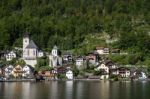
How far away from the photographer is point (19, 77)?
3300 inches

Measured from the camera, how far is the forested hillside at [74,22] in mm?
99688

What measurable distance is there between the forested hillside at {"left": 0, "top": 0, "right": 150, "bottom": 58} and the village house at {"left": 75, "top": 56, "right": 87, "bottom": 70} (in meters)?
9.25

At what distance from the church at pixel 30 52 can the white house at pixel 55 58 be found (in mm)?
2561

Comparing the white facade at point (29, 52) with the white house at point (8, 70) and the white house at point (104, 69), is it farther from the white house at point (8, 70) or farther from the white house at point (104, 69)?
the white house at point (104, 69)

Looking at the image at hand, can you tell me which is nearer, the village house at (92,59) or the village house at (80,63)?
the village house at (80,63)

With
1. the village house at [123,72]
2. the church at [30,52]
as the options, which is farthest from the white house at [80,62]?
the church at [30,52]

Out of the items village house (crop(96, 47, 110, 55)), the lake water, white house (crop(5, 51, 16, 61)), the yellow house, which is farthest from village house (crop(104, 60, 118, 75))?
the lake water

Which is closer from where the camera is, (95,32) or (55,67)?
(55,67)

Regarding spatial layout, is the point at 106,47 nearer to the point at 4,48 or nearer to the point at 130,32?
the point at 130,32

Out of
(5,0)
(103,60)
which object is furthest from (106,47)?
(5,0)

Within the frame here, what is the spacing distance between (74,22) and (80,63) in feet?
74.8

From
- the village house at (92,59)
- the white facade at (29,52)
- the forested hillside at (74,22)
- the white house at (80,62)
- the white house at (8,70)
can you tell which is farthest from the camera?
the forested hillside at (74,22)

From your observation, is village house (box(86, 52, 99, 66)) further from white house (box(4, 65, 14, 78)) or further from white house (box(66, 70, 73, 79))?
white house (box(4, 65, 14, 78))

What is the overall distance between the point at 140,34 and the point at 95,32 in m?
9.71
